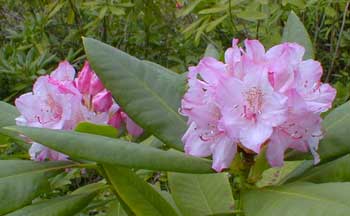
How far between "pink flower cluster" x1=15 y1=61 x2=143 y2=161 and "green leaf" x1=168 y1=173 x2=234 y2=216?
5.6 inches

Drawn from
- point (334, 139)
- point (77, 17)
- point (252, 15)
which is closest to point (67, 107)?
point (334, 139)

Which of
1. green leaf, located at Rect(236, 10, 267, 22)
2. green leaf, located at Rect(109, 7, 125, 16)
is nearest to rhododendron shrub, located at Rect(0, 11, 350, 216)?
green leaf, located at Rect(236, 10, 267, 22)

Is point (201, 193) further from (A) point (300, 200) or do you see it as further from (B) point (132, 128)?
(A) point (300, 200)

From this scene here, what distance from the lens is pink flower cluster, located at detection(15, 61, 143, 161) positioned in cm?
98

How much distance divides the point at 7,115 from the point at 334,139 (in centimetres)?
54

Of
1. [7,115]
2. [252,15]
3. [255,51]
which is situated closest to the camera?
[255,51]

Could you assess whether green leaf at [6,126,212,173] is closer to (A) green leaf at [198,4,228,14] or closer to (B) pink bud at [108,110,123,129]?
(B) pink bud at [108,110,123,129]

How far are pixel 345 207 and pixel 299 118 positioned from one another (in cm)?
16

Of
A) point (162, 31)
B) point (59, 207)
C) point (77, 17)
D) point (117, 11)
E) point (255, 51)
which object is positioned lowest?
point (162, 31)

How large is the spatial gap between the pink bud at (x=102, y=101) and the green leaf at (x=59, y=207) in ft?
0.44

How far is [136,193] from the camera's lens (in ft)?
3.03

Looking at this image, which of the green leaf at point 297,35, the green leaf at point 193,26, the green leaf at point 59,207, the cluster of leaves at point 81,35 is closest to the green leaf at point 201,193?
the green leaf at point 59,207

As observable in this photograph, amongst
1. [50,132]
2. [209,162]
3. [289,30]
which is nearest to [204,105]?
[209,162]

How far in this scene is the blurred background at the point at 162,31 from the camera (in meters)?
2.70
